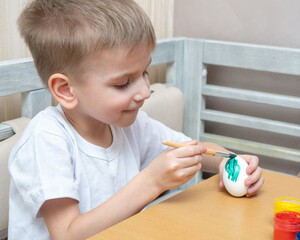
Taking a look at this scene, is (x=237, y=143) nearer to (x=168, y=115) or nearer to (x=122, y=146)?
(x=168, y=115)

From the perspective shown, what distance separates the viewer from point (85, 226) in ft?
2.72

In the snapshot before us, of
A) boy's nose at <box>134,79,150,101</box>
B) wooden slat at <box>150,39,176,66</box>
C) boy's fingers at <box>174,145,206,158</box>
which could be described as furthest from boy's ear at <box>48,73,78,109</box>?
wooden slat at <box>150,39,176,66</box>

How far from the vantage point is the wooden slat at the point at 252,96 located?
1521mm

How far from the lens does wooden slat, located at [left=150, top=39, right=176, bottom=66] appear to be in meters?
1.60

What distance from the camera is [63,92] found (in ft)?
3.00

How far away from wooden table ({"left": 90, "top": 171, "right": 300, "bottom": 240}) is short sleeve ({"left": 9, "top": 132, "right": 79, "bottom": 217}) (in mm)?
153

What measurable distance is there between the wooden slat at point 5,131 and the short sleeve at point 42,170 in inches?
8.6

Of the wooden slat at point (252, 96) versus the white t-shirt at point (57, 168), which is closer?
the white t-shirt at point (57, 168)

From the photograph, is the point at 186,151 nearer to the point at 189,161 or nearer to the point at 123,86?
the point at 189,161

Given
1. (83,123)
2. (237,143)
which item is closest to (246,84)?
(237,143)

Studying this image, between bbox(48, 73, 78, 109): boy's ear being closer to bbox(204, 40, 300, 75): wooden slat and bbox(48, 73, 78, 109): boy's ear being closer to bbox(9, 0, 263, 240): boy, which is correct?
bbox(9, 0, 263, 240): boy

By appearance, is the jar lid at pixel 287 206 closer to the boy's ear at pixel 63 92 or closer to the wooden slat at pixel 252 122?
the boy's ear at pixel 63 92

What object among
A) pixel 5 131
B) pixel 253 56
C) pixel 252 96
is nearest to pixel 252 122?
pixel 252 96

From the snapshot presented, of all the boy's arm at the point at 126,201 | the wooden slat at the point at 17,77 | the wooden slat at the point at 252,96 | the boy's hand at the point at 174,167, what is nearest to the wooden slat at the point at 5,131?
the wooden slat at the point at 17,77
